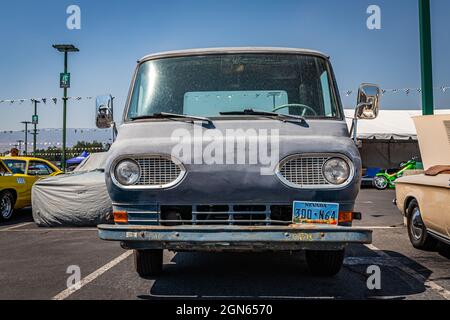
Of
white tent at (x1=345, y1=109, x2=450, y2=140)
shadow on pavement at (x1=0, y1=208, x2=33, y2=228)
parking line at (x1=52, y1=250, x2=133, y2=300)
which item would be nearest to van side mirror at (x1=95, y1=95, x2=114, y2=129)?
parking line at (x1=52, y1=250, x2=133, y2=300)

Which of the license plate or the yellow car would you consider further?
the yellow car

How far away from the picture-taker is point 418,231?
6.19m

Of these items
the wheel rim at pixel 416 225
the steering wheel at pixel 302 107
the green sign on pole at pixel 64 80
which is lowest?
the wheel rim at pixel 416 225

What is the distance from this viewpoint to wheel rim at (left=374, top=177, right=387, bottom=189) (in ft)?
61.7

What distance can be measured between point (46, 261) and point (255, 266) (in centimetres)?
256

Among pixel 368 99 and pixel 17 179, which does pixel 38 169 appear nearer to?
pixel 17 179

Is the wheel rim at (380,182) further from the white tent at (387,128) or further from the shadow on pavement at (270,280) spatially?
the shadow on pavement at (270,280)

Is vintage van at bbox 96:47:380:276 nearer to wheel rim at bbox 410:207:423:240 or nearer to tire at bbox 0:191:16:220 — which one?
wheel rim at bbox 410:207:423:240

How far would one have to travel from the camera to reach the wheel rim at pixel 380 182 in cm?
1880

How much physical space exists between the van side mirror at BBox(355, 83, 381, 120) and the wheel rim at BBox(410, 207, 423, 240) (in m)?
2.17

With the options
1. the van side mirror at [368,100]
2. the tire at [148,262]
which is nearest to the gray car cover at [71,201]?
the tire at [148,262]

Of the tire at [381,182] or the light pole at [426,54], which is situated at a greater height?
the light pole at [426,54]

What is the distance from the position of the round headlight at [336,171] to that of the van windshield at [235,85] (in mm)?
791
